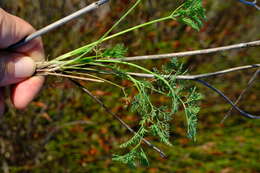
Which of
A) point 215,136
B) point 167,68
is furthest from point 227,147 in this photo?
point 167,68

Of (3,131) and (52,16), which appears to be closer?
(3,131)

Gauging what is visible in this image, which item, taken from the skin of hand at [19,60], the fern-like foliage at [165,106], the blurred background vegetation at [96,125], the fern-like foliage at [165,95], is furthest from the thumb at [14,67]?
the blurred background vegetation at [96,125]

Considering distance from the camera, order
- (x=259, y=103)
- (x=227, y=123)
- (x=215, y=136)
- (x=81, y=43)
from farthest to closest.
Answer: (x=259, y=103) → (x=227, y=123) → (x=215, y=136) → (x=81, y=43)

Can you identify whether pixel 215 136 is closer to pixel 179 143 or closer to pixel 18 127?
pixel 179 143

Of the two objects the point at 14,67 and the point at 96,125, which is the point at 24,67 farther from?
the point at 96,125

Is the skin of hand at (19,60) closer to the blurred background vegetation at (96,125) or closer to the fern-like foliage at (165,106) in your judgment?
the fern-like foliage at (165,106)

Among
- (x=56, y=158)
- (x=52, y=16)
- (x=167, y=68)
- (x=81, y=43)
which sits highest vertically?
(x=52, y=16)
